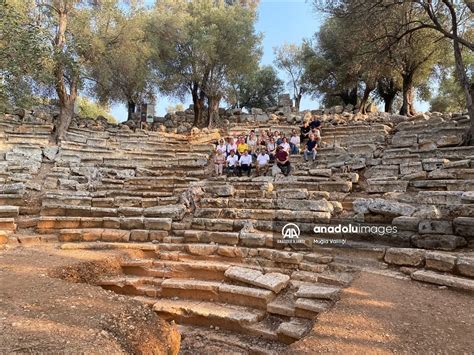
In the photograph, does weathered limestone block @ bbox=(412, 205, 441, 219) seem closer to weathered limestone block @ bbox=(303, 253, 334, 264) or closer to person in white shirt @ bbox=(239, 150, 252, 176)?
weathered limestone block @ bbox=(303, 253, 334, 264)

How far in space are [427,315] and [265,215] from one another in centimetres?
428

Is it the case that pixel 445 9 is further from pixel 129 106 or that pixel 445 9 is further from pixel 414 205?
pixel 129 106

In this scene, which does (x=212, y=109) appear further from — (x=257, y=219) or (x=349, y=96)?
(x=257, y=219)

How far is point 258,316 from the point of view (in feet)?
18.7

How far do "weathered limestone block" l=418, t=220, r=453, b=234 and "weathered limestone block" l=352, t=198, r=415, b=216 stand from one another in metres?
0.48

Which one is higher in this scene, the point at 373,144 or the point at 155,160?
the point at 373,144

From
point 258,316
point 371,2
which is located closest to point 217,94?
point 371,2

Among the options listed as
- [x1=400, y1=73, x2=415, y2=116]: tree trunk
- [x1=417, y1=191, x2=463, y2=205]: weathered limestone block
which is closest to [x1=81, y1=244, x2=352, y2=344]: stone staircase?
[x1=417, y1=191, x2=463, y2=205]: weathered limestone block

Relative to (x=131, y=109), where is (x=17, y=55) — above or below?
below

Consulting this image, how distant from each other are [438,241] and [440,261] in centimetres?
63

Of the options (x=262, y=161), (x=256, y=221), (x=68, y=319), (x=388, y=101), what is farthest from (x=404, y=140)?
(x=388, y=101)

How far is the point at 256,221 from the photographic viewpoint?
26.5 feet

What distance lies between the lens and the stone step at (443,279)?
5.13 m

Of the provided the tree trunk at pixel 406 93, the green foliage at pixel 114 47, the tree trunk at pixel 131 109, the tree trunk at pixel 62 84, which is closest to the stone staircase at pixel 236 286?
the tree trunk at pixel 62 84
